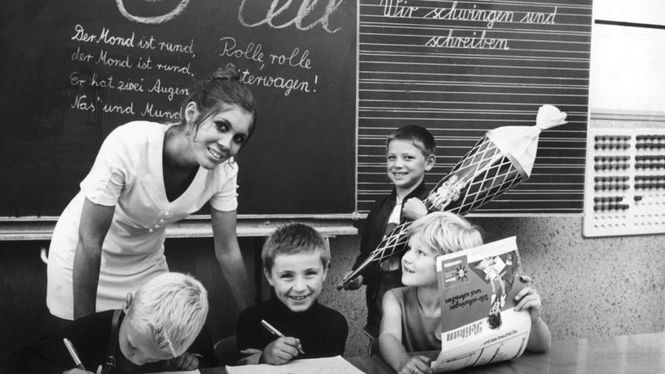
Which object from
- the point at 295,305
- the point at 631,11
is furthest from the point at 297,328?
the point at 631,11

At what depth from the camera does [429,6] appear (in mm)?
2367

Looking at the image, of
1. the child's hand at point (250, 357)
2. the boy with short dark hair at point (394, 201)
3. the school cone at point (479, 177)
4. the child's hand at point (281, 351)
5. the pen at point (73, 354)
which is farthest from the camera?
the boy with short dark hair at point (394, 201)

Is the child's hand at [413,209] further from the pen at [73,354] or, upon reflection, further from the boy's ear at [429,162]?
the pen at [73,354]

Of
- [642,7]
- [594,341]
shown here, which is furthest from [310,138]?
[642,7]

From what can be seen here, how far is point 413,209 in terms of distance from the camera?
2137 millimetres

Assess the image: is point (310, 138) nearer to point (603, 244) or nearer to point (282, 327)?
point (282, 327)

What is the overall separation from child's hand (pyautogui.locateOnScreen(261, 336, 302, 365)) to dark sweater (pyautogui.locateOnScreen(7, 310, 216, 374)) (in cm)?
24

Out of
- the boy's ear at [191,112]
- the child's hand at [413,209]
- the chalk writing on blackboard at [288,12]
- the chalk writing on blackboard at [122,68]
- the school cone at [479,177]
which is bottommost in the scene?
the child's hand at [413,209]

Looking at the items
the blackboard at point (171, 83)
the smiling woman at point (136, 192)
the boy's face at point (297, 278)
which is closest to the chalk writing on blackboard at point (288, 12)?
the blackboard at point (171, 83)

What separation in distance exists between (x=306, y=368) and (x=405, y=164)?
0.92 m

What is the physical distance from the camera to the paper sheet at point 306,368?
1507mm

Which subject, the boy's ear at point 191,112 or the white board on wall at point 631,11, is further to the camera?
the white board on wall at point 631,11

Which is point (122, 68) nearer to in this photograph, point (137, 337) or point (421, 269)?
point (137, 337)

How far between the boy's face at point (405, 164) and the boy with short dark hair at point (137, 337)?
2.86ft
